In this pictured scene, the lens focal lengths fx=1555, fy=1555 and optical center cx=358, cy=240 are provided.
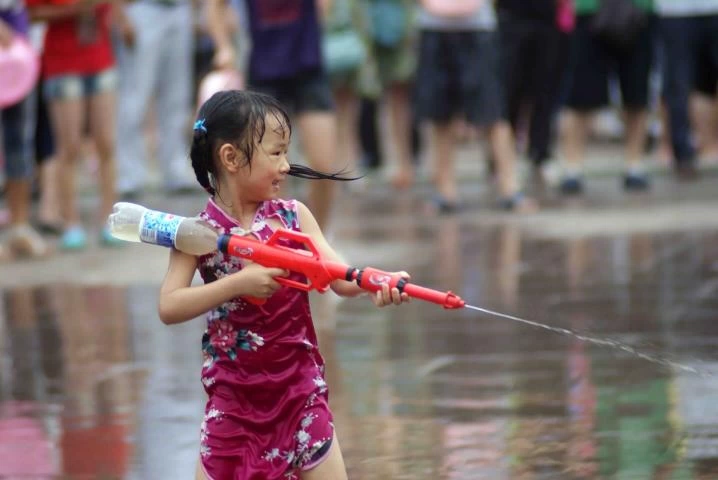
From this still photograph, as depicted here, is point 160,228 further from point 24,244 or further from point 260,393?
point 24,244

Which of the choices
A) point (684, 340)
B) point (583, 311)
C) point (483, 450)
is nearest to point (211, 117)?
point (483, 450)

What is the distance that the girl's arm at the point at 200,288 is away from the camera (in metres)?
3.54

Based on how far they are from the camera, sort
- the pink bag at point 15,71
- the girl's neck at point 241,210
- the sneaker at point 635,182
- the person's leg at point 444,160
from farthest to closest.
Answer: the sneaker at point 635,182 → the person's leg at point 444,160 → the pink bag at point 15,71 → the girl's neck at point 241,210

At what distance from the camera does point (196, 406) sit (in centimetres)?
548

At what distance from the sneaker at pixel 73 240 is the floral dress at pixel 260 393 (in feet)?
20.5

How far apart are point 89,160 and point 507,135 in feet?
24.9

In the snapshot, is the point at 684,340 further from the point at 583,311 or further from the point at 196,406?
the point at 196,406

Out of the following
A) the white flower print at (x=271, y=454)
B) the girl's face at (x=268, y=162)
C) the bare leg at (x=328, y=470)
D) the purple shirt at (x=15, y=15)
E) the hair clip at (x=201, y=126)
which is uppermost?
the purple shirt at (x=15, y=15)

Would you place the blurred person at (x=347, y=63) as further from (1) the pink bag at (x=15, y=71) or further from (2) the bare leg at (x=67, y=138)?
(1) the pink bag at (x=15, y=71)

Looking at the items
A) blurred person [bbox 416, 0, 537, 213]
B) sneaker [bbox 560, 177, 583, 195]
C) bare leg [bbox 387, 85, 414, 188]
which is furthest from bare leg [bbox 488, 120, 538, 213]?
bare leg [bbox 387, 85, 414, 188]

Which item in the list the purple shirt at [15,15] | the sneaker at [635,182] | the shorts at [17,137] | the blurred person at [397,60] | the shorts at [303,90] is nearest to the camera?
the shorts at [303,90]

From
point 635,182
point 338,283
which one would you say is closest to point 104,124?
point 635,182

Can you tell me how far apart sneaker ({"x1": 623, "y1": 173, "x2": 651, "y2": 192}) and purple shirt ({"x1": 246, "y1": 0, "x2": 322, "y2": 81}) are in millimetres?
4422

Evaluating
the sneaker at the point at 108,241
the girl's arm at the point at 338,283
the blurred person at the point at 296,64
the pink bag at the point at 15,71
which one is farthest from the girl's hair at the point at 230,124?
the sneaker at the point at 108,241
